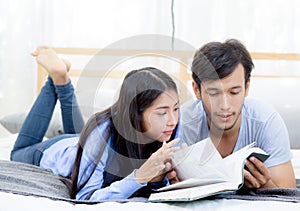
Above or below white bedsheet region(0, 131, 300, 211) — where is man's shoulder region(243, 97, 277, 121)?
above

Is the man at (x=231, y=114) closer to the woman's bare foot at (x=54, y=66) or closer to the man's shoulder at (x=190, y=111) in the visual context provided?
the man's shoulder at (x=190, y=111)

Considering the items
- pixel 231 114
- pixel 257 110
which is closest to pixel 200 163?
pixel 231 114

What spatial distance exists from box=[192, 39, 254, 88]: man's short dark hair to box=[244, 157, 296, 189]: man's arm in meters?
0.24

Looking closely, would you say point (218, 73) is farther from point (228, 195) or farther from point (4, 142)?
point (4, 142)

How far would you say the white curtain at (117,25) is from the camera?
2525 mm

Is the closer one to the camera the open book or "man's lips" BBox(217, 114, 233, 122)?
the open book

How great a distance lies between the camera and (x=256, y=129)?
4.13 feet

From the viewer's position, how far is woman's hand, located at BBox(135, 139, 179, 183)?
38.2 inches

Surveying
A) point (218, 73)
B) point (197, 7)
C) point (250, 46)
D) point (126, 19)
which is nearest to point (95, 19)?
point (126, 19)

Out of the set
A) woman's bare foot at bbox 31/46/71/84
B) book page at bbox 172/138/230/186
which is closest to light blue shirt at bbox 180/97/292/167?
book page at bbox 172/138/230/186

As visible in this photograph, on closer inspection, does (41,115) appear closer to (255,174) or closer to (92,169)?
(92,169)

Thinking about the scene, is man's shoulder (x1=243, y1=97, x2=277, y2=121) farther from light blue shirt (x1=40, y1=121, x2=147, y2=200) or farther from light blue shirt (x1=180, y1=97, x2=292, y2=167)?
light blue shirt (x1=40, y1=121, x2=147, y2=200)

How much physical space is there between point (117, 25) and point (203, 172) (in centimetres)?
171

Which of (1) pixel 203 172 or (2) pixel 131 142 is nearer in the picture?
(1) pixel 203 172
